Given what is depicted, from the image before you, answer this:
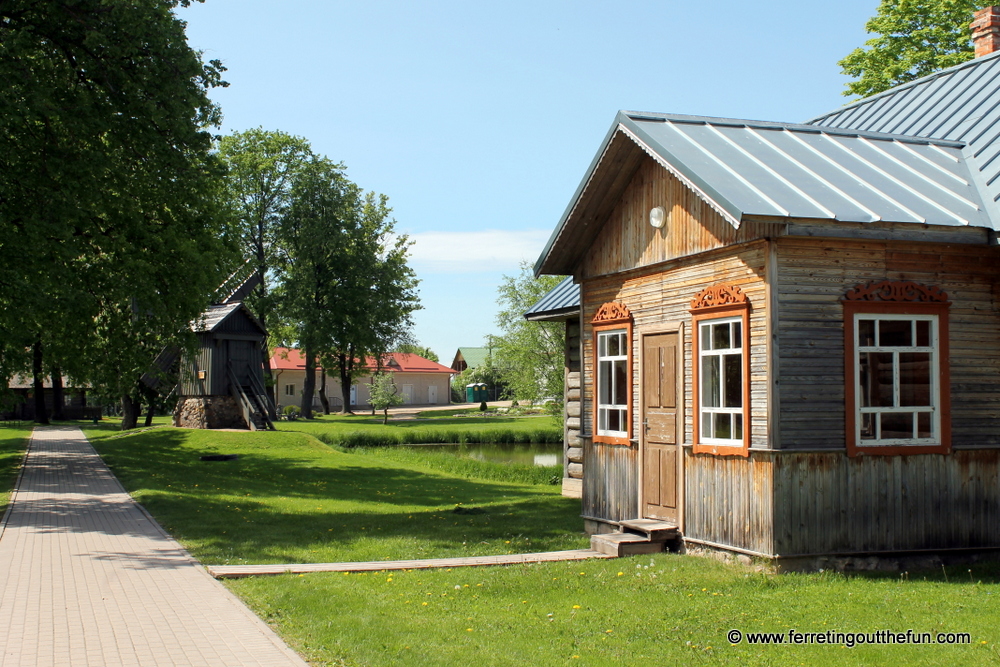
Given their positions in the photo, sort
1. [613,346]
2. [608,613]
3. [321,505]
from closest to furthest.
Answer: [608,613] → [613,346] → [321,505]

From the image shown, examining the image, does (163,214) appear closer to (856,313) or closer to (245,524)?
(245,524)

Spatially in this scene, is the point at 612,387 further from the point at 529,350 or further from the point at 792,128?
the point at 529,350

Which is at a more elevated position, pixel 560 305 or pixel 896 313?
pixel 560 305

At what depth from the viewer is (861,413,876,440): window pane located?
1035 cm

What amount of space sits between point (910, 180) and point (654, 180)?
10.5 feet

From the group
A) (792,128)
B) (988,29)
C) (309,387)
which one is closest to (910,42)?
(988,29)

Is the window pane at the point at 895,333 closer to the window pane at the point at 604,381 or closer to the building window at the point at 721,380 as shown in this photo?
the building window at the point at 721,380

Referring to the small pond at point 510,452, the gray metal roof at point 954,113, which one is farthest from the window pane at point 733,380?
the small pond at point 510,452

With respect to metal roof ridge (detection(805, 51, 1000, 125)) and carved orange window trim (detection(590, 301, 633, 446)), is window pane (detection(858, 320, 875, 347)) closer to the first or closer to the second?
carved orange window trim (detection(590, 301, 633, 446))

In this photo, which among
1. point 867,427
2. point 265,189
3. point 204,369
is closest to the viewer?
point 867,427

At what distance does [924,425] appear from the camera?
34.7 feet

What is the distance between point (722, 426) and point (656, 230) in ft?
9.70

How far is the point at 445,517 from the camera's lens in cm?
1606

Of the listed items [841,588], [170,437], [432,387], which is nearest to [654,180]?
[841,588]
